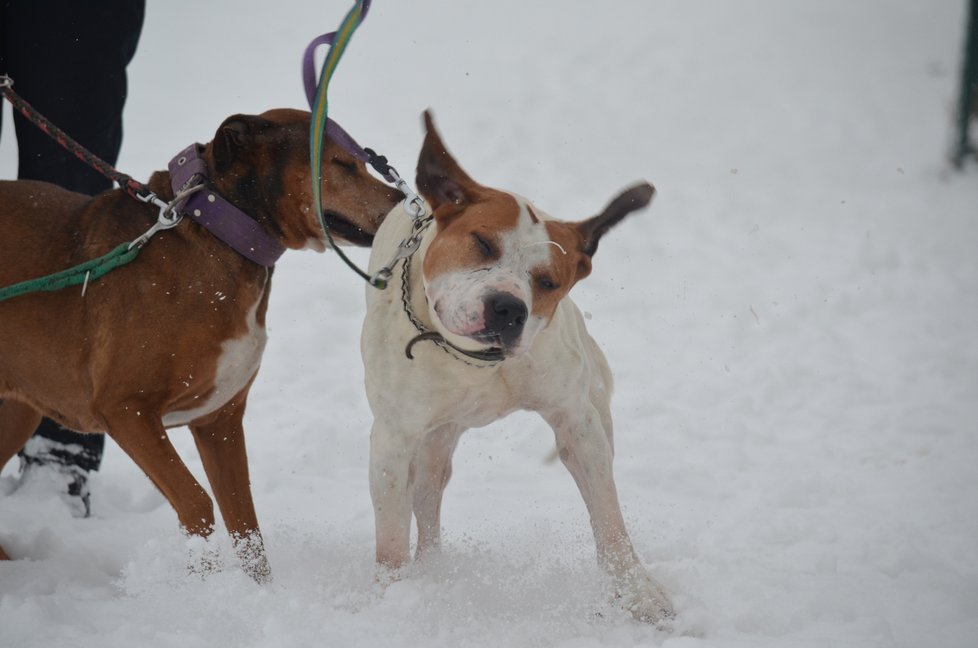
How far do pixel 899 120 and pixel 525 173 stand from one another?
4439 millimetres

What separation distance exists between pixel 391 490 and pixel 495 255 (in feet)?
2.72

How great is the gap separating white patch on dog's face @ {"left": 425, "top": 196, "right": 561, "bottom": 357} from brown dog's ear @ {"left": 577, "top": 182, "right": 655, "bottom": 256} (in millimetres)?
195

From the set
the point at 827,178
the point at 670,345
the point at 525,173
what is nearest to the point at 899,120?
the point at 827,178

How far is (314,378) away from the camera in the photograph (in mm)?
5645

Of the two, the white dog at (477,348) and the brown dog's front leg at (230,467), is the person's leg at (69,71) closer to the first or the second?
the brown dog's front leg at (230,467)

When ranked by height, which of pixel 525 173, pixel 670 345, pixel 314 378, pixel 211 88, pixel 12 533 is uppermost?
pixel 211 88

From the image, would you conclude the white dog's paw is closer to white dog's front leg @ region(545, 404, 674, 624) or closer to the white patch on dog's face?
white dog's front leg @ region(545, 404, 674, 624)

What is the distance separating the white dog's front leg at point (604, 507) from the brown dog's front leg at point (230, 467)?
1.08 m

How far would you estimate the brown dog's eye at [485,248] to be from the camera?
9.03 ft

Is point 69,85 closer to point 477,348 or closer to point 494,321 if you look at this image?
point 477,348

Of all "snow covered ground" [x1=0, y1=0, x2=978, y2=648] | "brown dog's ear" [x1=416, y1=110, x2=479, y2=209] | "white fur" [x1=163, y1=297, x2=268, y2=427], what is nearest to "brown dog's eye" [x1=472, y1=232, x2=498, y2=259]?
"brown dog's ear" [x1=416, y1=110, x2=479, y2=209]

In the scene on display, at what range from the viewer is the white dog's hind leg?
11.5ft

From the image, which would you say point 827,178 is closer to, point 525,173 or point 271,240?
point 525,173

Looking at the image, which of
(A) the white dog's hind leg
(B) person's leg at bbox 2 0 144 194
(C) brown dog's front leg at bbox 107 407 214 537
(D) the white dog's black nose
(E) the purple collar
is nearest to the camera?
(D) the white dog's black nose
